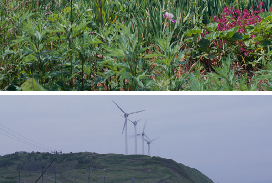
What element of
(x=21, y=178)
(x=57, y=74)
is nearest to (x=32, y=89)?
(x=57, y=74)

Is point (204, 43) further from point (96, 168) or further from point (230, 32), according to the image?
point (96, 168)

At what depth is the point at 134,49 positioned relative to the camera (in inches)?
106

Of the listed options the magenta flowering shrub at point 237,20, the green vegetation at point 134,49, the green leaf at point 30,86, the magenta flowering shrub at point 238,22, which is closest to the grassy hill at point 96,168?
the green leaf at point 30,86

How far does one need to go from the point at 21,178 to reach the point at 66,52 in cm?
131

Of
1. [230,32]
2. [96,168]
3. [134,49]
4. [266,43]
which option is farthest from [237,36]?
[96,168]

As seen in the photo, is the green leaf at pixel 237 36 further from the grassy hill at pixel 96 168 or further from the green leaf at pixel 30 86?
the green leaf at pixel 30 86

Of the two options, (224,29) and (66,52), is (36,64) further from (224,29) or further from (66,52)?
(224,29)

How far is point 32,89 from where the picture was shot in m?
2.32

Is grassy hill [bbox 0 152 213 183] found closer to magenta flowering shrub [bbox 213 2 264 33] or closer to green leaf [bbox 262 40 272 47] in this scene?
green leaf [bbox 262 40 272 47]

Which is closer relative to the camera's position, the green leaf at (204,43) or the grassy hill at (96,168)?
the grassy hill at (96,168)

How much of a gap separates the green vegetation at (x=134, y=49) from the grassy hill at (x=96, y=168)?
652 millimetres

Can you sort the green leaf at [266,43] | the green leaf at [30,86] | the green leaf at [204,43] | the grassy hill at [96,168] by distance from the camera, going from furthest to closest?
the green leaf at [204,43] < the green leaf at [266,43] < the green leaf at [30,86] < the grassy hill at [96,168]

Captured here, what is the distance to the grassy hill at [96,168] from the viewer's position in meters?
1.94

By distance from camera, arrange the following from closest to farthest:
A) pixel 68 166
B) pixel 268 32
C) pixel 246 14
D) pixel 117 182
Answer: pixel 117 182 < pixel 68 166 < pixel 268 32 < pixel 246 14
